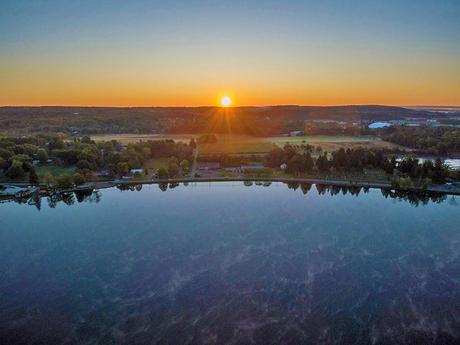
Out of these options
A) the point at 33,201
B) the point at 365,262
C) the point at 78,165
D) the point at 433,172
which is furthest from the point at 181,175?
the point at 433,172

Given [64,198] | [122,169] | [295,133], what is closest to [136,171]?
[122,169]

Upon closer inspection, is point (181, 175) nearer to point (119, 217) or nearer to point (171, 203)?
point (171, 203)

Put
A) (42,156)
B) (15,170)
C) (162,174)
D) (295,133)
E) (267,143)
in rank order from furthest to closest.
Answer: (295,133)
(267,143)
(42,156)
(162,174)
(15,170)

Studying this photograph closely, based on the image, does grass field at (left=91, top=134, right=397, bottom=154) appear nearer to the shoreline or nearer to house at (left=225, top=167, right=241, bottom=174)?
house at (left=225, top=167, right=241, bottom=174)

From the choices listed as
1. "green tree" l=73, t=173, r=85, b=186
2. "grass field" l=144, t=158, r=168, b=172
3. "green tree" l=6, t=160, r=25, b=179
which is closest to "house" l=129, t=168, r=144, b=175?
"grass field" l=144, t=158, r=168, b=172

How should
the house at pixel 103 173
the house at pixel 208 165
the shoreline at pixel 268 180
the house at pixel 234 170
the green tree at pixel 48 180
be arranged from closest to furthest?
the shoreline at pixel 268 180
the green tree at pixel 48 180
the house at pixel 103 173
the house at pixel 234 170
the house at pixel 208 165

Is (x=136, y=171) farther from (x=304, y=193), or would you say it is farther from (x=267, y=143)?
(x=267, y=143)

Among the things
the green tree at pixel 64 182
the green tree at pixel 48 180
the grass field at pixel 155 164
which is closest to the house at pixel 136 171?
the grass field at pixel 155 164

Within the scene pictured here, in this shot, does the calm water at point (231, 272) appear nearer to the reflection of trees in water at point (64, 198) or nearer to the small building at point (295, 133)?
the reflection of trees in water at point (64, 198)
